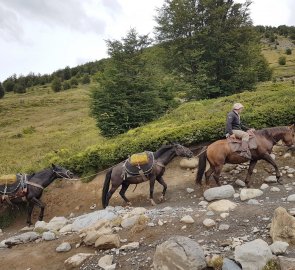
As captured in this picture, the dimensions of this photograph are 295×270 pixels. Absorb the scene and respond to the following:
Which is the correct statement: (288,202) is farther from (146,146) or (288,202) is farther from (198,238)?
(146,146)

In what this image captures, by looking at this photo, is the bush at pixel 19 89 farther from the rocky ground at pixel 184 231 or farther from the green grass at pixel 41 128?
the rocky ground at pixel 184 231

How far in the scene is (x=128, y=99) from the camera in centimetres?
2608

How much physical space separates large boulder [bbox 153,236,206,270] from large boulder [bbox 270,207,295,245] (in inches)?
77.6

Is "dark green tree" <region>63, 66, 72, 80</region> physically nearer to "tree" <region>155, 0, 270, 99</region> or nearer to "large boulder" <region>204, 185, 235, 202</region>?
"tree" <region>155, 0, 270, 99</region>

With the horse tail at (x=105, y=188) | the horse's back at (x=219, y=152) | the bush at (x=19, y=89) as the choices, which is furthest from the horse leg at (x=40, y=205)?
the bush at (x=19, y=89)

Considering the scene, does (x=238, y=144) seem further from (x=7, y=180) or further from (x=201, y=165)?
(x=7, y=180)

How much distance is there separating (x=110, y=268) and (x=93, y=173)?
984 cm

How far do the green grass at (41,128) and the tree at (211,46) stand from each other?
32.6 feet

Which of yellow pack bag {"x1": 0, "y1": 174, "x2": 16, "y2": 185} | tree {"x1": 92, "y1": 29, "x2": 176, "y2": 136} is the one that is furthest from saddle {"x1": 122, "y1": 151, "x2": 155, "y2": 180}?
tree {"x1": 92, "y1": 29, "x2": 176, "y2": 136}

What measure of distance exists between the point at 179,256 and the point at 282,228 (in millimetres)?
2696

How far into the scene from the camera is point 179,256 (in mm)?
8617

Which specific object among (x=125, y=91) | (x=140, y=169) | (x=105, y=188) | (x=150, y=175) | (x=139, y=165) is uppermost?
(x=125, y=91)

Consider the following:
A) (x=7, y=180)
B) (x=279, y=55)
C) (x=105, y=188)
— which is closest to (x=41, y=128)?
(x=7, y=180)

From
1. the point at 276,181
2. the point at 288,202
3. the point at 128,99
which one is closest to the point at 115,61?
the point at 128,99
